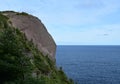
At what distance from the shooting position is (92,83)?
103m

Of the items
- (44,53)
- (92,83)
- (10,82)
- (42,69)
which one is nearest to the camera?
(10,82)

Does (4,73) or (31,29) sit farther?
(31,29)

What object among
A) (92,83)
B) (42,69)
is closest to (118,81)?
(92,83)

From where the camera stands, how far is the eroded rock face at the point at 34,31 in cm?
3919

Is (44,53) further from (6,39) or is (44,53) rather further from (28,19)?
(6,39)

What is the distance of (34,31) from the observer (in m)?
39.8

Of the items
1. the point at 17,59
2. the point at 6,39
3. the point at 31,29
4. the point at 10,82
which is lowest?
the point at 10,82

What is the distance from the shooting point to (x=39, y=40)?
131 feet

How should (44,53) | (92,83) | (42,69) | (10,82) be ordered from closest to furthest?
(10,82) → (42,69) → (44,53) → (92,83)

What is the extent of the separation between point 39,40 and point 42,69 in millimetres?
7563

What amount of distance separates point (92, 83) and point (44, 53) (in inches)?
2600

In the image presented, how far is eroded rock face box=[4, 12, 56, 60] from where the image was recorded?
39.2 metres

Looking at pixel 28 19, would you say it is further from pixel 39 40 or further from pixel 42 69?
pixel 42 69

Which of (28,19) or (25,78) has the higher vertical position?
(28,19)
